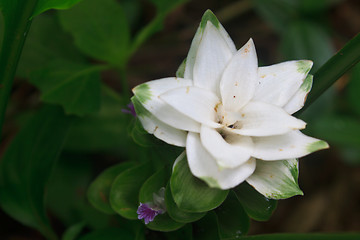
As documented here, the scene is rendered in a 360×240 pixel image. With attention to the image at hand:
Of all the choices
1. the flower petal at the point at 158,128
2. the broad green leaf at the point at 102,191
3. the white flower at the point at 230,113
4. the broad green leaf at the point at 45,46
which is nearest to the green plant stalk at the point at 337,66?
the white flower at the point at 230,113

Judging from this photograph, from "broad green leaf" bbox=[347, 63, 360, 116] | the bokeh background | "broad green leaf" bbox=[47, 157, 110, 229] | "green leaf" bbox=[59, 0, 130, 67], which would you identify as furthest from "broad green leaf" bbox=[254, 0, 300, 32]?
"broad green leaf" bbox=[47, 157, 110, 229]

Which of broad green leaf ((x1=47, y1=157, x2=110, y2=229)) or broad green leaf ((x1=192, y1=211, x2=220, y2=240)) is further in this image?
broad green leaf ((x1=47, y1=157, x2=110, y2=229))

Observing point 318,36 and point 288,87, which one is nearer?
point 288,87

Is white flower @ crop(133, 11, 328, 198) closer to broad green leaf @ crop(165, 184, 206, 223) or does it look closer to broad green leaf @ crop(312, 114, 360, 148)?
broad green leaf @ crop(165, 184, 206, 223)

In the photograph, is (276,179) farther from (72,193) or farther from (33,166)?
(72,193)

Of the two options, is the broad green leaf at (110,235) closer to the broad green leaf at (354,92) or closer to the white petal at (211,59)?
the white petal at (211,59)

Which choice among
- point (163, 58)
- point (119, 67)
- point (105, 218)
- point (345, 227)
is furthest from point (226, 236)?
point (163, 58)

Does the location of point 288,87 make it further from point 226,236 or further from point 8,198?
point 8,198

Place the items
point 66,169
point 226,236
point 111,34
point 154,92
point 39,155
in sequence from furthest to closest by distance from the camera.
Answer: point 66,169 < point 111,34 < point 39,155 < point 226,236 < point 154,92
